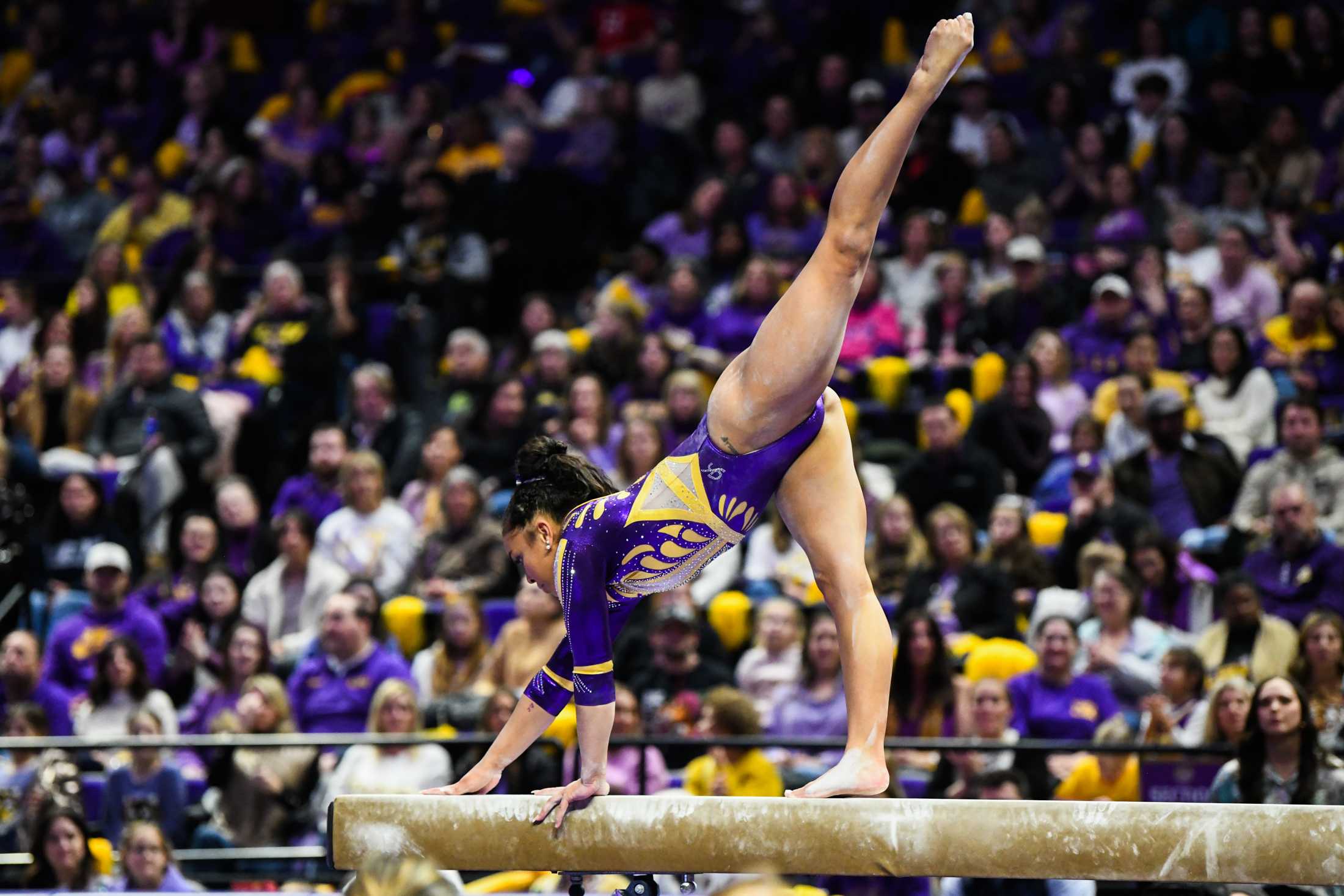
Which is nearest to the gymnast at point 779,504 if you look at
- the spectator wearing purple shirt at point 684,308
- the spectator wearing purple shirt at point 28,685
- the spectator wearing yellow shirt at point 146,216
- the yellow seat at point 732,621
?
the yellow seat at point 732,621

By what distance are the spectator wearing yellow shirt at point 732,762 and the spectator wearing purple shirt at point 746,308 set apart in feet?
10.7

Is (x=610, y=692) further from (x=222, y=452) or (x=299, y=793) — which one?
(x=222, y=452)

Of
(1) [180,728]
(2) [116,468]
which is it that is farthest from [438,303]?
(1) [180,728]

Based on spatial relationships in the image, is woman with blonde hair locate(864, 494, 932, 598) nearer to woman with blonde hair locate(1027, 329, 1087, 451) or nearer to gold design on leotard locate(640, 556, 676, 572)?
woman with blonde hair locate(1027, 329, 1087, 451)

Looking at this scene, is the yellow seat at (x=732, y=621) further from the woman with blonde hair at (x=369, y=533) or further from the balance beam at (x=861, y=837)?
the balance beam at (x=861, y=837)

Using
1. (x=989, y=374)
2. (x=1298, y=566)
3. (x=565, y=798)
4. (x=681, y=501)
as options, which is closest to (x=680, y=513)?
(x=681, y=501)

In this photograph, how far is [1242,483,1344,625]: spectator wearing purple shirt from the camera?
7234 millimetres

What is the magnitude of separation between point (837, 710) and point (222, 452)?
436 cm

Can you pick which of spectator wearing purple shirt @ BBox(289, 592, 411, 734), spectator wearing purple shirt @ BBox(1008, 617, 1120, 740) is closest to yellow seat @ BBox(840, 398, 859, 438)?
spectator wearing purple shirt @ BBox(1008, 617, 1120, 740)

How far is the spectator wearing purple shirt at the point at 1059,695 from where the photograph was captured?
6887mm

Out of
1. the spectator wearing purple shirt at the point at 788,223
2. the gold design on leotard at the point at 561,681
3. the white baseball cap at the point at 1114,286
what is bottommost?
the gold design on leotard at the point at 561,681

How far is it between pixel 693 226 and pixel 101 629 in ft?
14.2

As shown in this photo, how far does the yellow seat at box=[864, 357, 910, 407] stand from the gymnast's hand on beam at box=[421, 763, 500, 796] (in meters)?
5.48

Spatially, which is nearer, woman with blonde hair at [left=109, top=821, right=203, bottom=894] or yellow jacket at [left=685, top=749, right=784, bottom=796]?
woman with blonde hair at [left=109, top=821, right=203, bottom=894]
